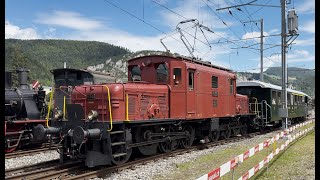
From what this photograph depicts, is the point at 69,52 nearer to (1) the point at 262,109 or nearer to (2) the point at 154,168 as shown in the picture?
(1) the point at 262,109

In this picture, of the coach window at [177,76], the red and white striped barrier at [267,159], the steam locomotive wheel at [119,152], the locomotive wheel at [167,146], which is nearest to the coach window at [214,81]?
the coach window at [177,76]

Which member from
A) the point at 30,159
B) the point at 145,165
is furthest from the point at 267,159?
the point at 30,159

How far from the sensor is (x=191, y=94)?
13.4 m

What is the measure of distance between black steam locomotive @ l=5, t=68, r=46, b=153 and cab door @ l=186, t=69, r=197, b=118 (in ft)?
21.4

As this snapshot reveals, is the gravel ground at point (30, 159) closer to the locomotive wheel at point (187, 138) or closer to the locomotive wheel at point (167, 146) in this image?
the locomotive wheel at point (167, 146)

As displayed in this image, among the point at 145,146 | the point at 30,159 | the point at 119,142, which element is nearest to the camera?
the point at 119,142

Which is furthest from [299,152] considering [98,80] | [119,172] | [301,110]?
[301,110]

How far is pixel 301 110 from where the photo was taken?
105ft

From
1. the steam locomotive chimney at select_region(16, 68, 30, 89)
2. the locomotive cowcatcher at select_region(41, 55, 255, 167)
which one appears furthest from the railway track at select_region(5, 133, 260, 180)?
the steam locomotive chimney at select_region(16, 68, 30, 89)

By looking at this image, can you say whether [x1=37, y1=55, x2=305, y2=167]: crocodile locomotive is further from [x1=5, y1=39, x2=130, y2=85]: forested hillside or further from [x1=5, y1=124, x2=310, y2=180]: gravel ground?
[x1=5, y1=39, x2=130, y2=85]: forested hillside

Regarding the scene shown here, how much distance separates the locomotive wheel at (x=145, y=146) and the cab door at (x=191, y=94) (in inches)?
78.3

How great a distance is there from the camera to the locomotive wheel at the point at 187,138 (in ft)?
45.6

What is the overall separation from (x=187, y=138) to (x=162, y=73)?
2.98m

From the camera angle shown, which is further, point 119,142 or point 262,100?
point 262,100
